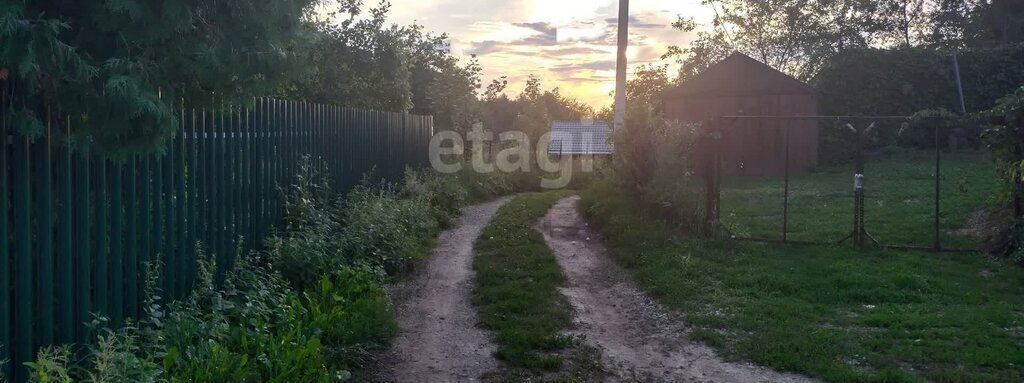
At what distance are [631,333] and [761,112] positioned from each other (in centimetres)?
1767

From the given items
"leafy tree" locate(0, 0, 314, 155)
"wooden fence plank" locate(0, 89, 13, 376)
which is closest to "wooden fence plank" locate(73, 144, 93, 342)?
"leafy tree" locate(0, 0, 314, 155)

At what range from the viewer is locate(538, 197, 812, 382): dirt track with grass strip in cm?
596

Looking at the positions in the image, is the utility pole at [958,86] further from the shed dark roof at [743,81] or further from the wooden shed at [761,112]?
the shed dark roof at [743,81]

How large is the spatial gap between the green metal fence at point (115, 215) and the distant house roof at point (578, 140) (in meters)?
23.4

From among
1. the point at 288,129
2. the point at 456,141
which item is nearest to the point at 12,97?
the point at 288,129

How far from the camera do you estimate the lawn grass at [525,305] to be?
611 centimetres

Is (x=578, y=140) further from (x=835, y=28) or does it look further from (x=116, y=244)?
(x=116, y=244)

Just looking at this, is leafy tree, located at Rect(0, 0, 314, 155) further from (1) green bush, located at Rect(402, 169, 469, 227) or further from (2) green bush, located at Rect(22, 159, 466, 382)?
(1) green bush, located at Rect(402, 169, 469, 227)

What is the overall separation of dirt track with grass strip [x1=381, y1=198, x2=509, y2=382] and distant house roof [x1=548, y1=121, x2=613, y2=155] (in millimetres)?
21089

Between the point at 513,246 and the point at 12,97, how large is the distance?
7812 mm

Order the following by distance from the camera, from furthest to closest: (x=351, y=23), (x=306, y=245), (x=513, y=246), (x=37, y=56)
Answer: (x=351, y=23) → (x=513, y=246) → (x=306, y=245) → (x=37, y=56)

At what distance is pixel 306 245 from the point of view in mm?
7777

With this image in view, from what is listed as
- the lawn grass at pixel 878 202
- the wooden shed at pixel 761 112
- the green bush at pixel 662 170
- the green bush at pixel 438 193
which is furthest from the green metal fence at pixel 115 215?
the wooden shed at pixel 761 112

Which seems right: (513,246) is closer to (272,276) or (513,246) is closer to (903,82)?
(272,276)
